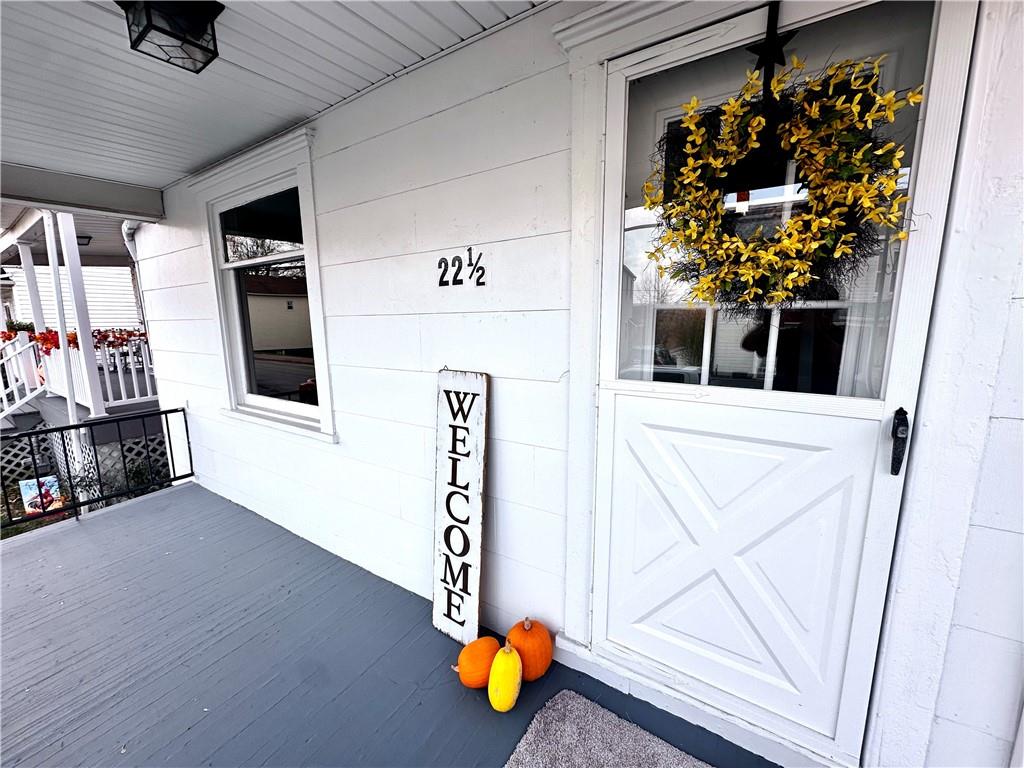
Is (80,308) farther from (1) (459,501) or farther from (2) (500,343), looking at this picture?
(2) (500,343)

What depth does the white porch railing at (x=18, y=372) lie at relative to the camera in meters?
5.66

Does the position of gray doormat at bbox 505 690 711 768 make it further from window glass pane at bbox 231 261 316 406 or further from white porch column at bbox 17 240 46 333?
white porch column at bbox 17 240 46 333

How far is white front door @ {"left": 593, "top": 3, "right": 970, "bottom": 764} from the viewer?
41.0 inches

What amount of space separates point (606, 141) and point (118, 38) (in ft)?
5.85

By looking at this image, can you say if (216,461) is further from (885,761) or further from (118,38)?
(885,761)

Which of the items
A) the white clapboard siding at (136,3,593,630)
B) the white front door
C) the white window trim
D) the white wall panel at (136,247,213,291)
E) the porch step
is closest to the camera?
the white front door

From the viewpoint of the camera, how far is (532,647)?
160 cm

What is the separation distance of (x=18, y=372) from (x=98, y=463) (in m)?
3.69

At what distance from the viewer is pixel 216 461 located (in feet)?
10.9

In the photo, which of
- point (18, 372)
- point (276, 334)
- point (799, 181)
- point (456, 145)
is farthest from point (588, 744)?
point (18, 372)

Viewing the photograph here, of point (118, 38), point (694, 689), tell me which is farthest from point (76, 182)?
point (694, 689)

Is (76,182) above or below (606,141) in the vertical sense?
above

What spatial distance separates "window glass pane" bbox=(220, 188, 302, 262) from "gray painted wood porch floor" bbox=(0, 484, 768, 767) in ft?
6.32

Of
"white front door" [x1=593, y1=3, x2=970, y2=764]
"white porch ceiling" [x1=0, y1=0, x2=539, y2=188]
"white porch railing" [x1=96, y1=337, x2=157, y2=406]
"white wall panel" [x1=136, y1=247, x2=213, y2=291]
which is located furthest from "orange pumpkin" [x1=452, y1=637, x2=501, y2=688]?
"white porch railing" [x1=96, y1=337, x2=157, y2=406]
